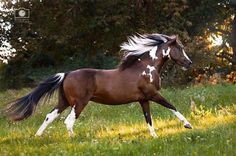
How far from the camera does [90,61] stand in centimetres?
2975

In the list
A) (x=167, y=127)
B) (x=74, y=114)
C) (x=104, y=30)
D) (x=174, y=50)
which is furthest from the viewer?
(x=104, y=30)

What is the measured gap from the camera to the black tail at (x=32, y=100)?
10141mm

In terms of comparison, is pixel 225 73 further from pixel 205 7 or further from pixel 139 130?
pixel 139 130

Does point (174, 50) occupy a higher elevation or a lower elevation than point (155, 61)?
higher

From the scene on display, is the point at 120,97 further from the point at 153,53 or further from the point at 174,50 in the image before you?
the point at 174,50

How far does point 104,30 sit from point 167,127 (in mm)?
17431

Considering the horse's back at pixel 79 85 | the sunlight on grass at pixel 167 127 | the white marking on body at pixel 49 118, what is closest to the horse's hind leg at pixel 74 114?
the horse's back at pixel 79 85

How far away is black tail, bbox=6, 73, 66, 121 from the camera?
10.1 meters

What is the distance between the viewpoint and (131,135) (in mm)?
9906

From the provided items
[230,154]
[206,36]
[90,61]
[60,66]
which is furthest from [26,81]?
[230,154]

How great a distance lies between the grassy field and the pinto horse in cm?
48

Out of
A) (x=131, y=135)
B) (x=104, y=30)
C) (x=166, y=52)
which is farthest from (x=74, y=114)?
(x=104, y=30)

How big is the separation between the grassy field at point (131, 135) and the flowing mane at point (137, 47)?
150cm

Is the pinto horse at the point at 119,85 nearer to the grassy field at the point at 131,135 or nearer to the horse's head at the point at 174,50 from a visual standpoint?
the horse's head at the point at 174,50
